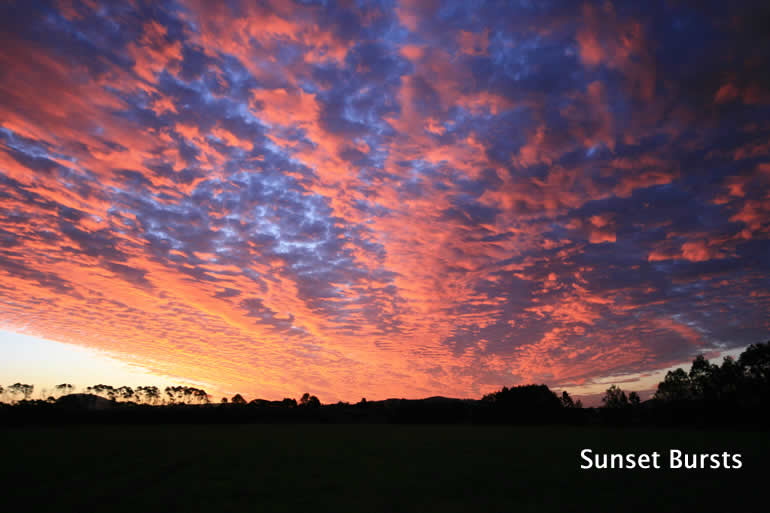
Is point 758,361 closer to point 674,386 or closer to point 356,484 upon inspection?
point 674,386

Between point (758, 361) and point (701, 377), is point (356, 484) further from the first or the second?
point (701, 377)

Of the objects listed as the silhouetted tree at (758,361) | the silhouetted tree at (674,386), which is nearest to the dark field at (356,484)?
the silhouetted tree at (758,361)

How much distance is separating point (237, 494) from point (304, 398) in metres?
188

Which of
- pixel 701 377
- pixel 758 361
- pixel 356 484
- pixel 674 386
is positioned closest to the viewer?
pixel 356 484

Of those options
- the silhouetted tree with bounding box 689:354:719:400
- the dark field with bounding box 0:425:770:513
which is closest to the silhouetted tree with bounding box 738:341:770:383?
the silhouetted tree with bounding box 689:354:719:400

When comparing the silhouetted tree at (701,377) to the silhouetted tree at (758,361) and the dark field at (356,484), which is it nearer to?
the silhouetted tree at (758,361)

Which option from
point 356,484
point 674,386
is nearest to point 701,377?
point 674,386

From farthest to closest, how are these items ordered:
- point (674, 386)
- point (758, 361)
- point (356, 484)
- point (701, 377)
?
1. point (674, 386)
2. point (701, 377)
3. point (758, 361)
4. point (356, 484)

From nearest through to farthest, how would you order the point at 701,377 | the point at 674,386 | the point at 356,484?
the point at 356,484 → the point at 701,377 → the point at 674,386

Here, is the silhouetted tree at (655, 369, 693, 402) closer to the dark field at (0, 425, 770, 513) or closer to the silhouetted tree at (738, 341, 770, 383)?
the silhouetted tree at (738, 341, 770, 383)

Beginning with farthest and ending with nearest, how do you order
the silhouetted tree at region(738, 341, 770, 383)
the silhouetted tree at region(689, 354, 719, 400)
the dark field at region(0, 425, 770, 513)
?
the silhouetted tree at region(689, 354, 719, 400) → the silhouetted tree at region(738, 341, 770, 383) → the dark field at region(0, 425, 770, 513)

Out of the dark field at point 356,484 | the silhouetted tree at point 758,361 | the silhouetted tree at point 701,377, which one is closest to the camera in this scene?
the dark field at point 356,484

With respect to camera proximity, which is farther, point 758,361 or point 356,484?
point 758,361

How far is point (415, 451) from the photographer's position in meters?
20.2
